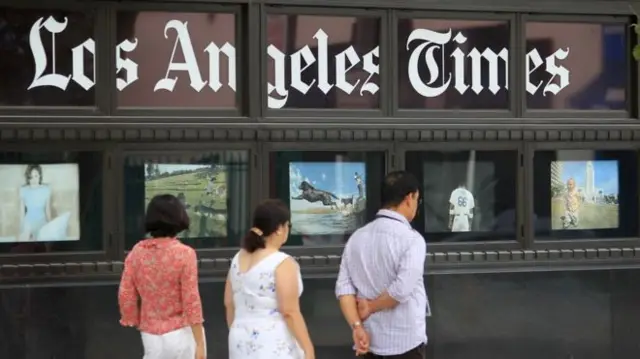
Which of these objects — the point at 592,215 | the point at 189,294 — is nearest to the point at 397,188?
the point at 189,294

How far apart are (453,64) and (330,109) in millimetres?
1072

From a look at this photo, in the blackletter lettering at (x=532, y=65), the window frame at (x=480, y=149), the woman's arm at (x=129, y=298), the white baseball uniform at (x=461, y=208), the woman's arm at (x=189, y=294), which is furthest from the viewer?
the blackletter lettering at (x=532, y=65)

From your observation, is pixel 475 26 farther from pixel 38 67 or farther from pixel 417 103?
pixel 38 67

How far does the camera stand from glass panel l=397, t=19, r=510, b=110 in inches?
287

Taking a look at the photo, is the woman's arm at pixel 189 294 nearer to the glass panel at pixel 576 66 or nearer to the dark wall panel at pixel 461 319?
the dark wall panel at pixel 461 319

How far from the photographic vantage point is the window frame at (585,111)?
24.6 feet

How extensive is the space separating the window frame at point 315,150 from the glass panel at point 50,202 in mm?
1215

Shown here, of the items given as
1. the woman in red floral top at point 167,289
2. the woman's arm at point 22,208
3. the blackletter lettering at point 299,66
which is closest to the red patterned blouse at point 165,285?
the woman in red floral top at point 167,289

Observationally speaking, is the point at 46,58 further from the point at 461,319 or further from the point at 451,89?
the point at 461,319

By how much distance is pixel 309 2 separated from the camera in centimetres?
707

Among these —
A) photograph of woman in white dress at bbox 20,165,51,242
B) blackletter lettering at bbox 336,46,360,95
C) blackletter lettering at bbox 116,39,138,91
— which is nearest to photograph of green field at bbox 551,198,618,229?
blackletter lettering at bbox 336,46,360,95

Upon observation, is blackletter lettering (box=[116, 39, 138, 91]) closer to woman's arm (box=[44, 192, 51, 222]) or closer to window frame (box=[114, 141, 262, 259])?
window frame (box=[114, 141, 262, 259])

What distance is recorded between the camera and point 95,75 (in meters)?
6.75

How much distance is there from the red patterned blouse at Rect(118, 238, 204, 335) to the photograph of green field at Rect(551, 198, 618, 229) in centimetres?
372
